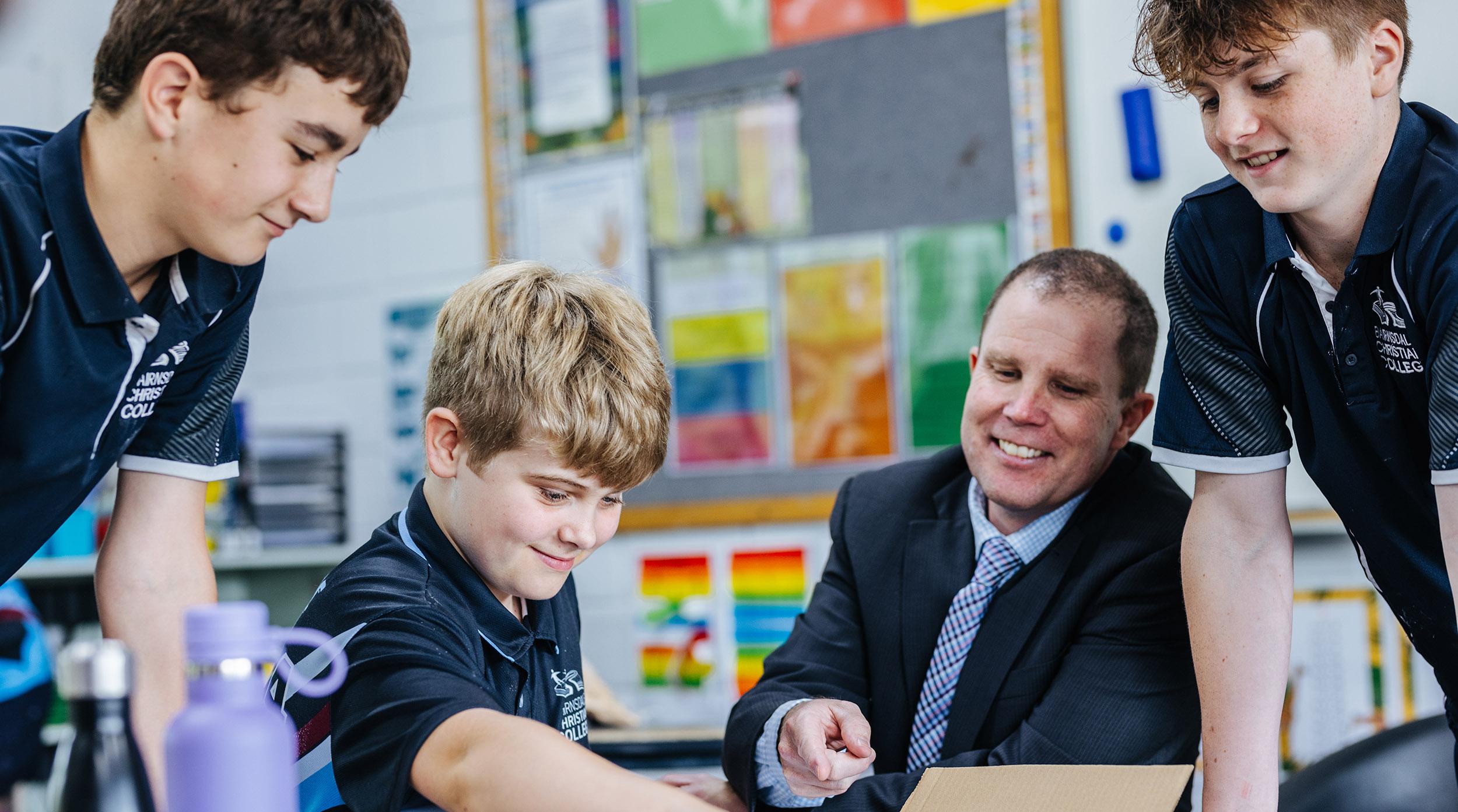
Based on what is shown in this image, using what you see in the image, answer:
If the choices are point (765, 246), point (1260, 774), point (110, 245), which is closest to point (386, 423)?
point (765, 246)

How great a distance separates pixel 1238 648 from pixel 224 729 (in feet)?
3.32

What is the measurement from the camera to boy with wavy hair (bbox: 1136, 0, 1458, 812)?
1.10m

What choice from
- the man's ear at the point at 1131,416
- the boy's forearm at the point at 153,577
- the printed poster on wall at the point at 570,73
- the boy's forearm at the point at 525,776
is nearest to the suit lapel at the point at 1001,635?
the man's ear at the point at 1131,416

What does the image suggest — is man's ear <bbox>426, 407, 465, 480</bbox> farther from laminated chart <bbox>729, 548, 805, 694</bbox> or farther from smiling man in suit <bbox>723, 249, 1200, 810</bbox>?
laminated chart <bbox>729, 548, 805, 694</bbox>

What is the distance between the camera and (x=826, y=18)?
2873mm

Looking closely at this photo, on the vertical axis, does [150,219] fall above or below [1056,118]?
below

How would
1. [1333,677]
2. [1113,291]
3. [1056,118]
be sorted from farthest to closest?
[1056,118], [1333,677], [1113,291]

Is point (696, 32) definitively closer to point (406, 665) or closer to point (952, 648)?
point (952, 648)

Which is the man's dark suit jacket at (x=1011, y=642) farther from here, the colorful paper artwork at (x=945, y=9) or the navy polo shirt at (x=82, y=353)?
the colorful paper artwork at (x=945, y=9)

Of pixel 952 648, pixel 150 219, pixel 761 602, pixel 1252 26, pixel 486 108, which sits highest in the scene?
pixel 486 108

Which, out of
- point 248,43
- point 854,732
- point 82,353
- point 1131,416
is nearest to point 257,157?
point 248,43

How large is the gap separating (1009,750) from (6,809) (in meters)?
0.98

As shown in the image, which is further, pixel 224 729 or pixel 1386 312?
pixel 1386 312

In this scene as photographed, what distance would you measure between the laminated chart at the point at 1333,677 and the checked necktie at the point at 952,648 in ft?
3.41
